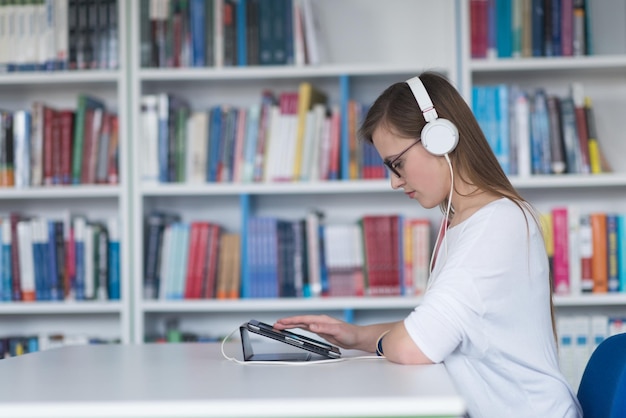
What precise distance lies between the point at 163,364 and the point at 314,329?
32cm

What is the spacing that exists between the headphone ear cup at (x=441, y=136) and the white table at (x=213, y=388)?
1.39 ft

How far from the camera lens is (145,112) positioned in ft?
10.1

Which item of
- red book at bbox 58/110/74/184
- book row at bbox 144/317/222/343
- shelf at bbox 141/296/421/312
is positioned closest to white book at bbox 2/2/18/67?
red book at bbox 58/110/74/184

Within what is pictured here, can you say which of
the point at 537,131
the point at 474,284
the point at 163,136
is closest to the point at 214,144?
the point at 163,136

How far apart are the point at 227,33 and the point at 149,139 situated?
492mm

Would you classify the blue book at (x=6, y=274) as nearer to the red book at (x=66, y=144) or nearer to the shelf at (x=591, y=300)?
the red book at (x=66, y=144)

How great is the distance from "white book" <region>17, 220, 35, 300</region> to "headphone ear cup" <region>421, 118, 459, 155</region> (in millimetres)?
2019

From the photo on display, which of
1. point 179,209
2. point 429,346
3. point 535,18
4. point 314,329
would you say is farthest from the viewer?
point 179,209

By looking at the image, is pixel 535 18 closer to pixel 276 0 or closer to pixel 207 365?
pixel 276 0

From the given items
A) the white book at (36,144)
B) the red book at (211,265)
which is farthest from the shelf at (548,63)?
the white book at (36,144)

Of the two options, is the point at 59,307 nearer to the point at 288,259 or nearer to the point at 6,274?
the point at 6,274

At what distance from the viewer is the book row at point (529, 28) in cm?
294

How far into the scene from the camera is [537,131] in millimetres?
2943

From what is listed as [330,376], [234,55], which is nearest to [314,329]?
[330,376]
